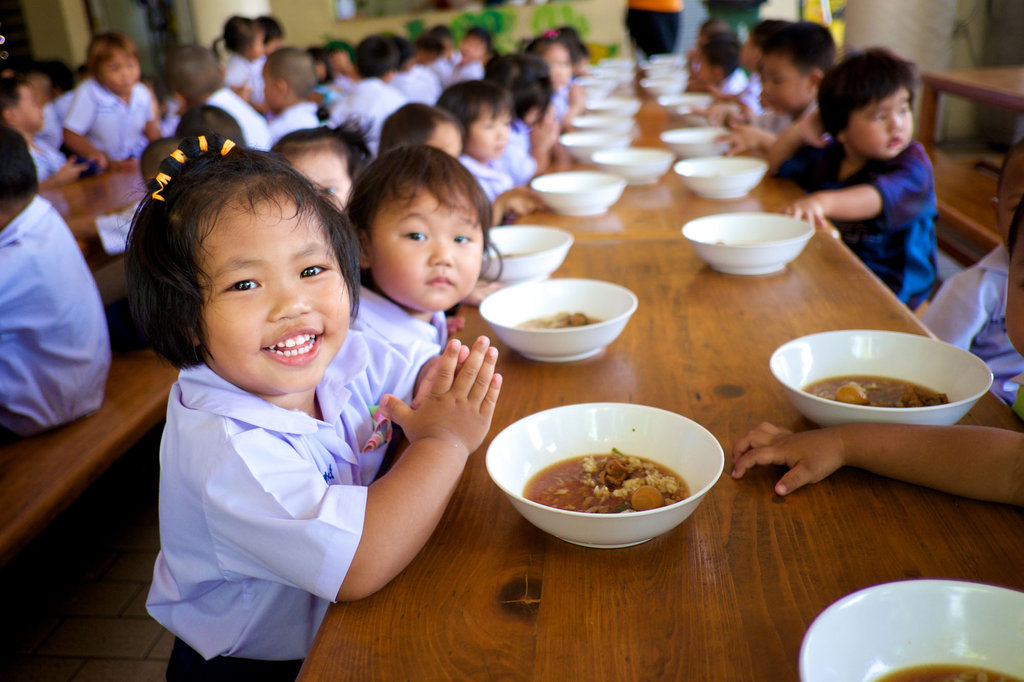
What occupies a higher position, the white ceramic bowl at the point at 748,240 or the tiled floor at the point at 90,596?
the white ceramic bowl at the point at 748,240

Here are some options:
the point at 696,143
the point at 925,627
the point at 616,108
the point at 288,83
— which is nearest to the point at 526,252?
the point at 696,143

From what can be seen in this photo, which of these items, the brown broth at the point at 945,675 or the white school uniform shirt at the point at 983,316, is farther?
the white school uniform shirt at the point at 983,316

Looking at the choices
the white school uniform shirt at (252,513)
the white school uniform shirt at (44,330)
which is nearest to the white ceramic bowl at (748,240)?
the white school uniform shirt at (252,513)

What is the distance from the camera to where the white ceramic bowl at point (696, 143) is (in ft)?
9.81

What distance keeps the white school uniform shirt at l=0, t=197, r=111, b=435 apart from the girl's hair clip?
113 cm

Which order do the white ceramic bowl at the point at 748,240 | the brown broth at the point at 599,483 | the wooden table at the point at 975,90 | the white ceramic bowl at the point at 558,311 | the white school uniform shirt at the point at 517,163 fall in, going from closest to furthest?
the brown broth at the point at 599,483, the white ceramic bowl at the point at 558,311, the white ceramic bowl at the point at 748,240, the wooden table at the point at 975,90, the white school uniform shirt at the point at 517,163

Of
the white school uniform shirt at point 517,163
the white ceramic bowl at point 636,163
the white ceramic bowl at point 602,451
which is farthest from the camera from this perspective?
the white school uniform shirt at point 517,163

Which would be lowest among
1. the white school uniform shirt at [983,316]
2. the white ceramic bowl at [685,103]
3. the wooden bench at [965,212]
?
the wooden bench at [965,212]

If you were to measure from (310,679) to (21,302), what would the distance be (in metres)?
1.69

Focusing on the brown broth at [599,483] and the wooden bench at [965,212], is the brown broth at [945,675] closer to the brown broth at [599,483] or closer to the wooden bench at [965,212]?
the brown broth at [599,483]

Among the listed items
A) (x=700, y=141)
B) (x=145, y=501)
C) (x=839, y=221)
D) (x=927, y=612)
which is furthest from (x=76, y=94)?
(x=927, y=612)

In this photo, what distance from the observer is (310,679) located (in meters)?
0.73

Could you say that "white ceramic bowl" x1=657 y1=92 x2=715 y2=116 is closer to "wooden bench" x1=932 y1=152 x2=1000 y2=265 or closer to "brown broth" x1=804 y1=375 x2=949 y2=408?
"wooden bench" x1=932 y1=152 x2=1000 y2=265

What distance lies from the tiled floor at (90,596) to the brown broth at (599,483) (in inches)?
55.8
